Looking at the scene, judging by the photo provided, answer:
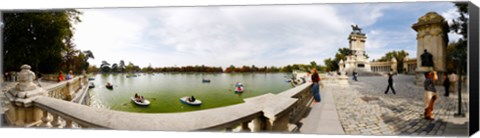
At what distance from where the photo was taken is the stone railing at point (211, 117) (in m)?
3.09

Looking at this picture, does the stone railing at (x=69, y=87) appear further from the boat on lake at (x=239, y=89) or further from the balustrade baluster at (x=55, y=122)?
the boat on lake at (x=239, y=89)

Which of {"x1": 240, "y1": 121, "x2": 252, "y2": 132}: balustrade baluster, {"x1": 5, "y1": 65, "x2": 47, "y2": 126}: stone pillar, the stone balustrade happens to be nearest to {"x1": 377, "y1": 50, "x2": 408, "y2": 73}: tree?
the stone balustrade

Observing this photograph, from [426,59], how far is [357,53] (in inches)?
36.1

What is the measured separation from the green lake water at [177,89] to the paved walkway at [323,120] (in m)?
0.52

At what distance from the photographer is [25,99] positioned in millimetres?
4086

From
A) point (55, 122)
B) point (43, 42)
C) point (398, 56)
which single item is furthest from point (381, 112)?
point (43, 42)

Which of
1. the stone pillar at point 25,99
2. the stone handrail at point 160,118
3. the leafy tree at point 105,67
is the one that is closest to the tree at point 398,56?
the stone handrail at point 160,118

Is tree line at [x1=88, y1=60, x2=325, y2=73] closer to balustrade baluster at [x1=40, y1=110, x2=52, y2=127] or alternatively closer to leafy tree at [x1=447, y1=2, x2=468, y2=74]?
balustrade baluster at [x1=40, y1=110, x2=52, y2=127]

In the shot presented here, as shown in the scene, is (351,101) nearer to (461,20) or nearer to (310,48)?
(310,48)

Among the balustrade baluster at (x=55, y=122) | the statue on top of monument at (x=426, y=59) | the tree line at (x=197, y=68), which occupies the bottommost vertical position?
A: the balustrade baluster at (x=55, y=122)

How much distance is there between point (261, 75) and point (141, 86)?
6.20 feet

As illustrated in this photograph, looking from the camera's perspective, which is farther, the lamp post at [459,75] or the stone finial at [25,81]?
the stone finial at [25,81]

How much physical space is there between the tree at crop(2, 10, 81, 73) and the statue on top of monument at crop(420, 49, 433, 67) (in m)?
5.17

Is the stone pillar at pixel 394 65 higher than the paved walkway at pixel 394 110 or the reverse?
higher
